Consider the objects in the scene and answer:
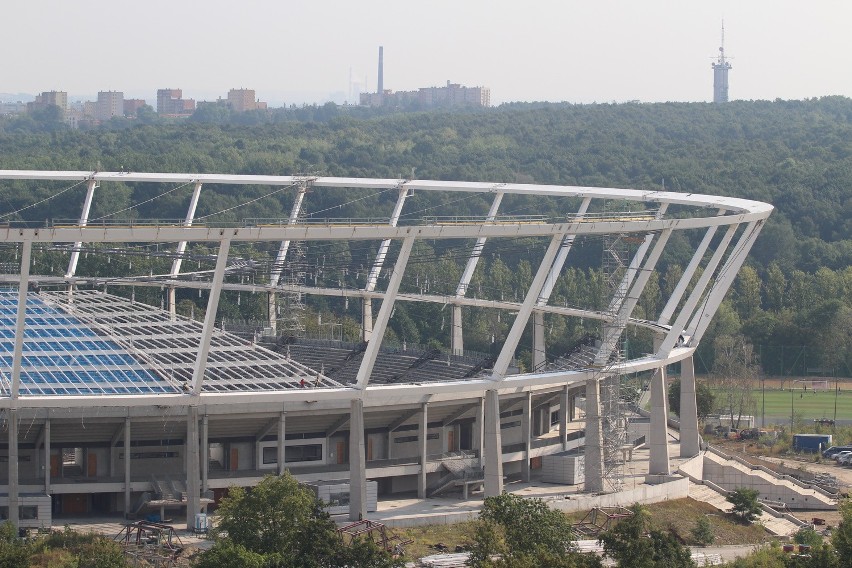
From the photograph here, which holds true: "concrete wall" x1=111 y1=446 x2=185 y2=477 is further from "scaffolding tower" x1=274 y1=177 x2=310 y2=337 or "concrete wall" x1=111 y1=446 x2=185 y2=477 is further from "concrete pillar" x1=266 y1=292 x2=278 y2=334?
"concrete pillar" x1=266 y1=292 x2=278 y2=334

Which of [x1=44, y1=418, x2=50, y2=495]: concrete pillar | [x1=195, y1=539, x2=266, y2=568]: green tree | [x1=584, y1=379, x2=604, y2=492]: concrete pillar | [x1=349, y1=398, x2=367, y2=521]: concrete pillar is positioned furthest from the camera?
[x1=584, y1=379, x2=604, y2=492]: concrete pillar

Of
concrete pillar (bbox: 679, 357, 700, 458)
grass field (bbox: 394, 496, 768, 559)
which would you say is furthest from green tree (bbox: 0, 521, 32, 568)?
concrete pillar (bbox: 679, 357, 700, 458)

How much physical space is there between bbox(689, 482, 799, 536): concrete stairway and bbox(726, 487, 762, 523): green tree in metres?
0.58

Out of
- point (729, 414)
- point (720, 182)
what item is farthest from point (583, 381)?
point (720, 182)

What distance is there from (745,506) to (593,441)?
6.70 m

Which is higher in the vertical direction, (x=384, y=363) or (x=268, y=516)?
(x=384, y=363)

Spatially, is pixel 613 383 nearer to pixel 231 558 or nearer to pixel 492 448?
pixel 492 448

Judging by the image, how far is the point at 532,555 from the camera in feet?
173

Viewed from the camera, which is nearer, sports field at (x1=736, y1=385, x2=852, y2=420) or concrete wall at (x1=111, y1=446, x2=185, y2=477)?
concrete wall at (x1=111, y1=446, x2=185, y2=477)

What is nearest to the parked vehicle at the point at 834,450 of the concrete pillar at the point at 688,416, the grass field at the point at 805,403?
the concrete pillar at the point at 688,416

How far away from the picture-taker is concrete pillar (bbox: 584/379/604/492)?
235 ft

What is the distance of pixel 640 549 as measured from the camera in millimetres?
54281

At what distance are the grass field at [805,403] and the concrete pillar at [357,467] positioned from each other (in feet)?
144

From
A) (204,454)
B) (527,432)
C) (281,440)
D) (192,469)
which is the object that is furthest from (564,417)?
(192,469)
